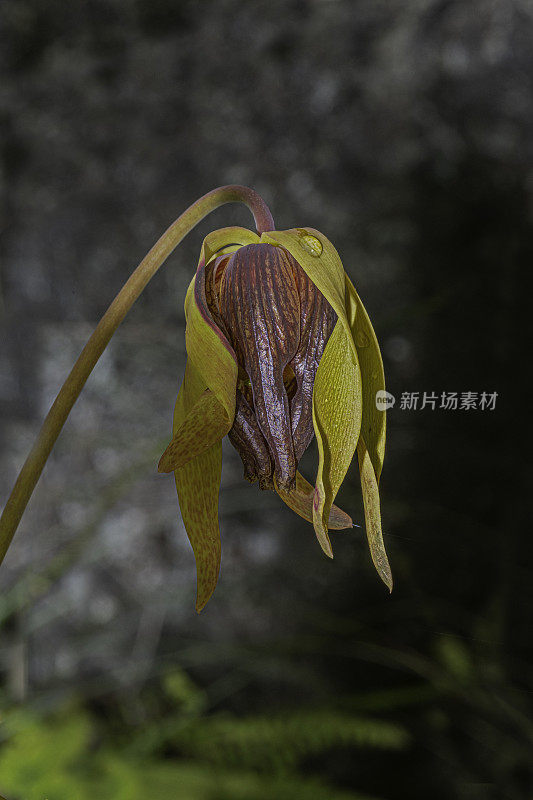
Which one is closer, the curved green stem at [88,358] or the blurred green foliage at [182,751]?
the curved green stem at [88,358]

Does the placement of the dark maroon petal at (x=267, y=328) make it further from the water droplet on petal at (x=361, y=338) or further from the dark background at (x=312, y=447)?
the dark background at (x=312, y=447)

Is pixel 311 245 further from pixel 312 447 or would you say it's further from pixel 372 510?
pixel 312 447

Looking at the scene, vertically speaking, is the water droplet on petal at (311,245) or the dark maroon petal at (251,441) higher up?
the water droplet on petal at (311,245)

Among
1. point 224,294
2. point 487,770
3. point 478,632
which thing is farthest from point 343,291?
point 487,770

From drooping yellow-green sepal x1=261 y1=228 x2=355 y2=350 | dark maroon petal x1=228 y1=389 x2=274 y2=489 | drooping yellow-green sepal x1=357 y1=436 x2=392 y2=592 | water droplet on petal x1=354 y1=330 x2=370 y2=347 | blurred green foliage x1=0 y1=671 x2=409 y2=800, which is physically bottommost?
blurred green foliage x1=0 y1=671 x2=409 y2=800

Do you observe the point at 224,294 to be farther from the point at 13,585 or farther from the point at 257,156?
the point at 13,585

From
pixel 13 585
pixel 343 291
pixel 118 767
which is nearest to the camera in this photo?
pixel 343 291

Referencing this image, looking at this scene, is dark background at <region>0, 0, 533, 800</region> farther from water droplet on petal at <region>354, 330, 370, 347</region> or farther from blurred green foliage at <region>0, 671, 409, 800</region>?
water droplet on petal at <region>354, 330, 370, 347</region>

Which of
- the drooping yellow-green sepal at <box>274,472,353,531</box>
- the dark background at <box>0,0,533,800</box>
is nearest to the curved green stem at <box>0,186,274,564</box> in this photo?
the drooping yellow-green sepal at <box>274,472,353,531</box>

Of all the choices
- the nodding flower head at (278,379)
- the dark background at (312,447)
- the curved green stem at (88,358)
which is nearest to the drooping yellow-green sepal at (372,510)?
the nodding flower head at (278,379)
